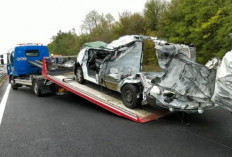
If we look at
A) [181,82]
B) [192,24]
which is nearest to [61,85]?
[181,82]

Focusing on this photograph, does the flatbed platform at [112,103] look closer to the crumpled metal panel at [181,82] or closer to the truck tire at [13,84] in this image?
the crumpled metal panel at [181,82]

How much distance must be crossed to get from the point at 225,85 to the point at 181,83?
1.48 m

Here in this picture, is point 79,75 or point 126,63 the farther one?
point 79,75

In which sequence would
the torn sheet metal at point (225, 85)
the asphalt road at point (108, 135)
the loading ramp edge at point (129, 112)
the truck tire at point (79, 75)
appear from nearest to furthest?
the torn sheet metal at point (225, 85) → the asphalt road at point (108, 135) → the loading ramp edge at point (129, 112) → the truck tire at point (79, 75)

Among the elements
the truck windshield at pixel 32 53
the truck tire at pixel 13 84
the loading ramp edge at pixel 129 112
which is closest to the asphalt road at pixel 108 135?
the loading ramp edge at pixel 129 112

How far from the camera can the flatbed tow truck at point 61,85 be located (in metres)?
5.75

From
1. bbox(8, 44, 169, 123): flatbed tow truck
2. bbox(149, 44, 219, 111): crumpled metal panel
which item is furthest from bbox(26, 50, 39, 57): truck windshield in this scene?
bbox(149, 44, 219, 111): crumpled metal panel

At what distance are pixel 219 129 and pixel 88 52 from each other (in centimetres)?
507

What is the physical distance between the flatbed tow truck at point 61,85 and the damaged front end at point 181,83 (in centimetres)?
61

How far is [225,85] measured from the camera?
3.62 metres

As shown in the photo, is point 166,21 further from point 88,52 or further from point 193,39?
point 88,52

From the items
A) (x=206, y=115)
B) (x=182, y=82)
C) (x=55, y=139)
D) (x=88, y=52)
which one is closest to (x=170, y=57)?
(x=182, y=82)

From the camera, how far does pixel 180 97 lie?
5.06 m

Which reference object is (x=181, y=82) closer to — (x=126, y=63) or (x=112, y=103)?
(x=112, y=103)
